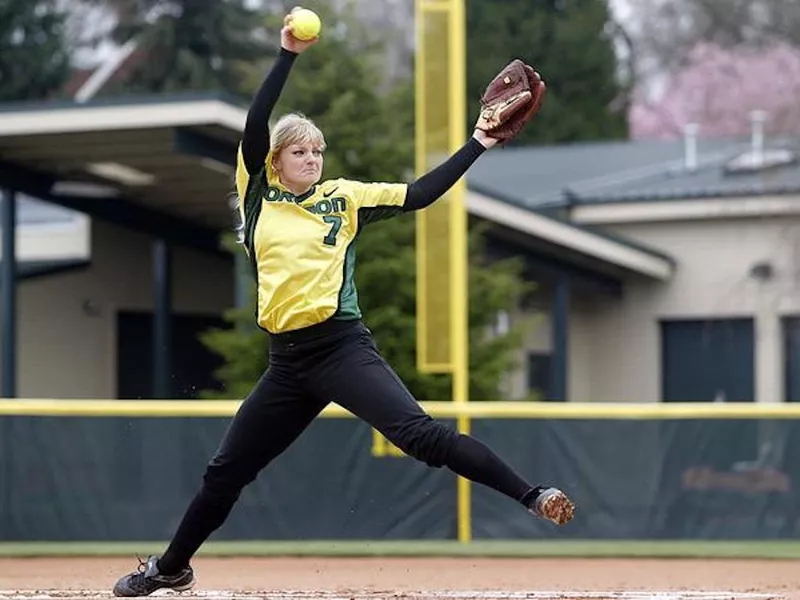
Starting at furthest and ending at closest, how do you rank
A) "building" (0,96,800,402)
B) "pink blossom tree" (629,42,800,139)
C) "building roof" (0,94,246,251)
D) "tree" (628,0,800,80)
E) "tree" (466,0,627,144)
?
"tree" (628,0,800,80) < "tree" (466,0,627,144) < "pink blossom tree" (629,42,800,139) < "building" (0,96,800,402) < "building roof" (0,94,246,251)

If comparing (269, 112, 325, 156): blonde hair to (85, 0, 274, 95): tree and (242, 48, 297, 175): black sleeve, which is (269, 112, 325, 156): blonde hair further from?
(85, 0, 274, 95): tree

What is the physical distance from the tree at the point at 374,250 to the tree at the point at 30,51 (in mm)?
18355

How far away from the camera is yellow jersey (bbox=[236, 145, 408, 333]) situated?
654 centimetres

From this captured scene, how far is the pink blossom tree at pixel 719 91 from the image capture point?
127 ft

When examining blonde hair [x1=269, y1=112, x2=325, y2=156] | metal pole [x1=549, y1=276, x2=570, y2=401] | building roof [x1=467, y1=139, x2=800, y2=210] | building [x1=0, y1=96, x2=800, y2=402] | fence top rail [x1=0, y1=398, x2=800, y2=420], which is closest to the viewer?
blonde hair [x1=269, y1=112, x2=325, y2=156]

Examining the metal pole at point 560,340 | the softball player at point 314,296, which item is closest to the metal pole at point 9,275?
the metal pole at point 560,340

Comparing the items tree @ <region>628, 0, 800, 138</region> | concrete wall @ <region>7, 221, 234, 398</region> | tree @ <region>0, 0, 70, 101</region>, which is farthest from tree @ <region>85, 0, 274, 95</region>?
concrete wall @ <region>7, 221, 234, 398</region>

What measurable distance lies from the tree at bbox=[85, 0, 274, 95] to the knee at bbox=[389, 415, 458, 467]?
29860 mm

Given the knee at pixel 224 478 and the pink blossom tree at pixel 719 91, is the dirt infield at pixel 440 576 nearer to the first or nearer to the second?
the knee at pixel 224 478

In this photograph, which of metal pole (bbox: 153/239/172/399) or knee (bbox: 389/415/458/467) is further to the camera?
metal pole (bbox: 153/239/172/399)

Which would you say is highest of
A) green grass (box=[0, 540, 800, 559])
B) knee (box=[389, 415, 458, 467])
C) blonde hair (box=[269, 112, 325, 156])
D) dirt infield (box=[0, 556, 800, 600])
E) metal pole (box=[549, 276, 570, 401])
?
blonde hair (box=[269, 112, 325, 156])

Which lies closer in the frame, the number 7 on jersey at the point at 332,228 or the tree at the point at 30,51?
the number 7 on jersey at the point at 332,228

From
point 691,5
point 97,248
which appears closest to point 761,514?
point 97,248

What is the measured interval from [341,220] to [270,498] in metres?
7.08
